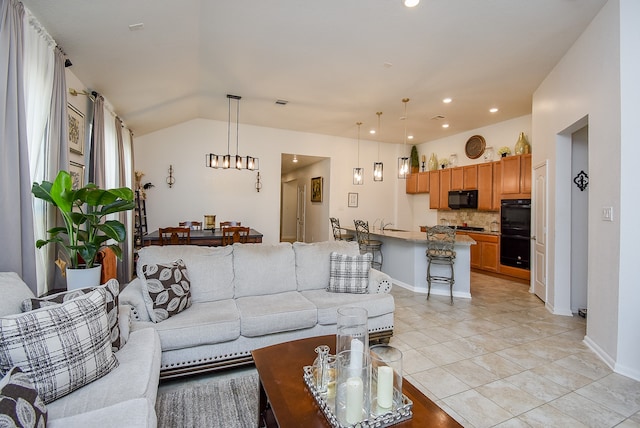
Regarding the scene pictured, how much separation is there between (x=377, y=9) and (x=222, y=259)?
108 inches

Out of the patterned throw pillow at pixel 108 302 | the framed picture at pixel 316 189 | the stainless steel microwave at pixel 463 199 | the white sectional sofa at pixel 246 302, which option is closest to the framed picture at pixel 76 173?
the white sectional sofa at pixel 246 302

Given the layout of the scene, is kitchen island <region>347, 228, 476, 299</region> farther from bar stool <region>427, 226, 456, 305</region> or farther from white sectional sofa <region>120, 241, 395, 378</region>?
white sectional sofa <region>120, 241, 395, 378</region>

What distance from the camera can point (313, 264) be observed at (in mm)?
3260

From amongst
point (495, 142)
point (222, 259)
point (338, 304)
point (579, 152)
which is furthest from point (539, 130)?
point (222, 259)

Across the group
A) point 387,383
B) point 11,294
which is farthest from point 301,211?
point 387,383

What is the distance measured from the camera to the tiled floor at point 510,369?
Answer: 1998 mm

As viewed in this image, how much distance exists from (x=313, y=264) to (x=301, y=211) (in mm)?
6760

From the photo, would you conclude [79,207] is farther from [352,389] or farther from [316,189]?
[316,189]

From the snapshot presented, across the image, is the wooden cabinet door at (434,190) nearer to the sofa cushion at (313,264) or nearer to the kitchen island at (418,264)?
the kitchen island at (418,264)

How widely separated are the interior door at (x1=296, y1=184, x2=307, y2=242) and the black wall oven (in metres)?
5.52

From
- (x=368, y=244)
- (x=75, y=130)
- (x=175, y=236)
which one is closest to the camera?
(x=75, y=130)

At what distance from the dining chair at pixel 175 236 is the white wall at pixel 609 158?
467 cm

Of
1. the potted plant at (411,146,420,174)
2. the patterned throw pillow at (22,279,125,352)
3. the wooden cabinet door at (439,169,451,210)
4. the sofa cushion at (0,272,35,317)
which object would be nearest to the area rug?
the patterned throw pillow at (22,279,125,352)

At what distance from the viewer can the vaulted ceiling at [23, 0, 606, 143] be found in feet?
8.99
